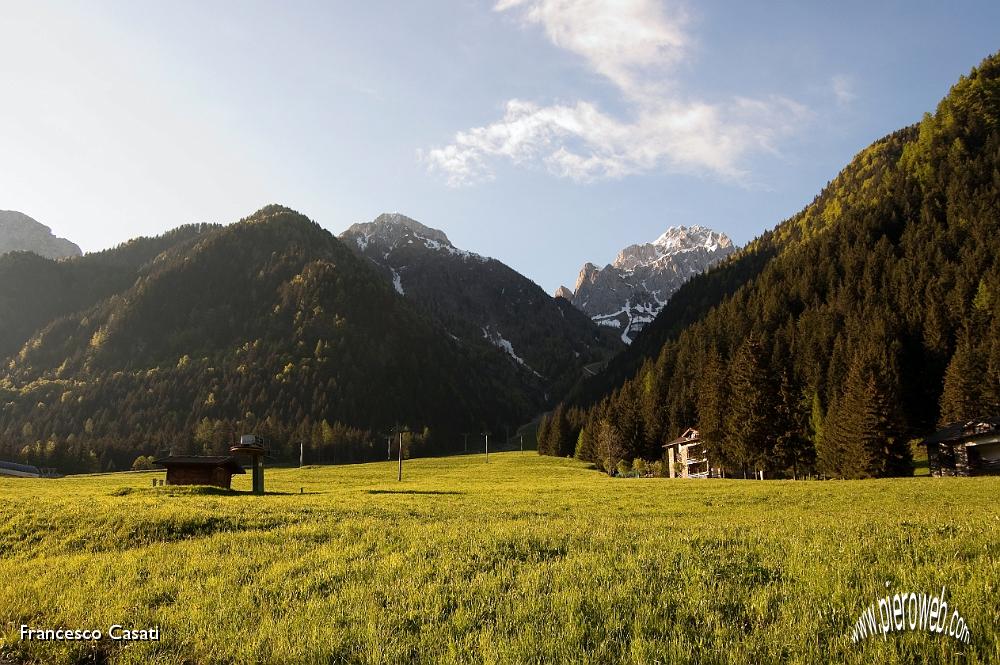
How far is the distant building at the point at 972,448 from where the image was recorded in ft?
196

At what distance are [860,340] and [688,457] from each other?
112 ft

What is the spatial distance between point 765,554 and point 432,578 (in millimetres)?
8042

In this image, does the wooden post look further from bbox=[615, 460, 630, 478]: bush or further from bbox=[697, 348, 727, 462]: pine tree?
bbox=[615, 460, 630, 478]: bush

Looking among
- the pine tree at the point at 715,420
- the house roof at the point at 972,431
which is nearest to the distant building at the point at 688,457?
the pine tree at the point at 715,420

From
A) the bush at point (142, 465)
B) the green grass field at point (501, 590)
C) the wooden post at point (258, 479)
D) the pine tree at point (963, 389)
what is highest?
the pine tree at point (963, 389)

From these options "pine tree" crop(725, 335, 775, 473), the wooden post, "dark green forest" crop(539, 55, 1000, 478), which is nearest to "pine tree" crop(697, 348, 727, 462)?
"dark green forest" crop(539, 55, 1000, 478)

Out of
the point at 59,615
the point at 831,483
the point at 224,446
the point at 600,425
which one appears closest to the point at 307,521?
the point at 59,615

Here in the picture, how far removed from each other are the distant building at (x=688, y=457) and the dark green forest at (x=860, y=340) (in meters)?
7.34

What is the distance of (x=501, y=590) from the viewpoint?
11.9 metres

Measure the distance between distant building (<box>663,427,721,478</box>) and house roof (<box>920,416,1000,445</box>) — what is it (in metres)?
A: 33.4

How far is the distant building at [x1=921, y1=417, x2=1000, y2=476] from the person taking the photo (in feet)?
196

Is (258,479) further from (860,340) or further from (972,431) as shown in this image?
(860,340)

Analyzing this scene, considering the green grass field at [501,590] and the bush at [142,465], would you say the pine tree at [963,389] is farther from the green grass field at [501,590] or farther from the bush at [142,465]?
the bush at [142,465]

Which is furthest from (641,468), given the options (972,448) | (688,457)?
(972,448)
